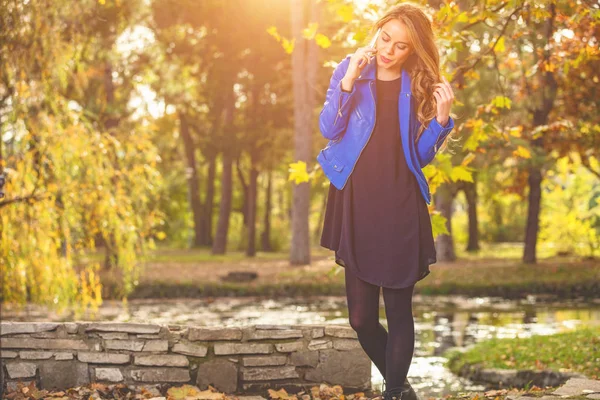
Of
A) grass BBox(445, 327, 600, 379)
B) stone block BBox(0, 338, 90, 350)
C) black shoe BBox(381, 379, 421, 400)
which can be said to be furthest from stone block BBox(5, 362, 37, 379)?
grass BBox(445, 327, 600, 379)

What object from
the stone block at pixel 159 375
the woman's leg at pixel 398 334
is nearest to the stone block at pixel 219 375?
the stone block at pixel 159 375

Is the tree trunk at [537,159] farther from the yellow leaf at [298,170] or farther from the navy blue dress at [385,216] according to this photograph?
the navy blue dress at [385,216]

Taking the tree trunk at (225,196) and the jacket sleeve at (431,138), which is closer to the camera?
the jacket sleeve at (431,138)

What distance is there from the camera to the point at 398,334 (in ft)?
13.6

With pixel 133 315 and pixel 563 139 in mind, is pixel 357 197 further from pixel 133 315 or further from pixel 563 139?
pixel 563 139

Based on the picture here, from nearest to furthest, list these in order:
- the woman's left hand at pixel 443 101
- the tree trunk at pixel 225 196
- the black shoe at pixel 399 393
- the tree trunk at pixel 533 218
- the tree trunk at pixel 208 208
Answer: the woman's left hand at pixel 443 101 → the black shoe at pixel 399 393 → the tree trunk at pixel 533 218 → the tree trunk at pixel 225 196 → the tree trunk at pixel 208 208

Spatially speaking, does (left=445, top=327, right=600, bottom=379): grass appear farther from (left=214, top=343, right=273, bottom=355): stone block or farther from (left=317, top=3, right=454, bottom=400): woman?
(left=317, top=3, right=454, bottom=400): woman

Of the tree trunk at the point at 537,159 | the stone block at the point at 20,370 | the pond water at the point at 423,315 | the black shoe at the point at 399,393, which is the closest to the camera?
the black shoe at the point at 399,393

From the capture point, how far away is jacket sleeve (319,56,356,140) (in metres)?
4.14

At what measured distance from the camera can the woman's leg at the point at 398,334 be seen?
4.13 meters

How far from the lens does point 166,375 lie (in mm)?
5789

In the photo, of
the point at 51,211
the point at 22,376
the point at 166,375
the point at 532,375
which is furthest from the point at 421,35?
the point at 51,211

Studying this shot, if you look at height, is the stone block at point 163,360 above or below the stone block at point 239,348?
below

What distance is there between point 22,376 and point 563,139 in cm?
1531
